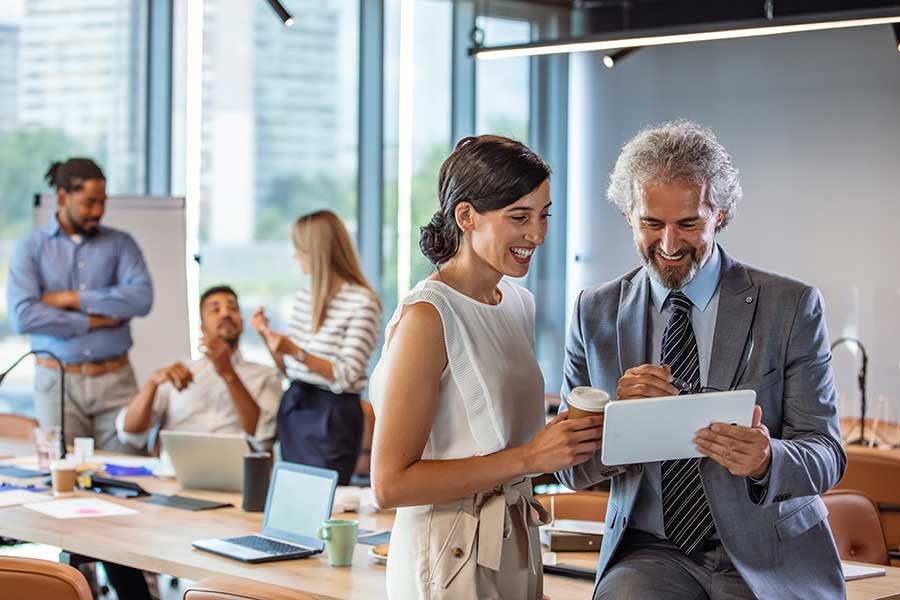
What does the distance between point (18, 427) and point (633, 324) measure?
3761mm

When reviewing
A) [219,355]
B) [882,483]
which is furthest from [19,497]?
[882,483]

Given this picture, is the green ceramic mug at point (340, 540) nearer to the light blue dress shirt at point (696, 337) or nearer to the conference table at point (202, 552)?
the conference table at point (202, 552)

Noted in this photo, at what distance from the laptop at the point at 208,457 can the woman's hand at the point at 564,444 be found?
1842mm

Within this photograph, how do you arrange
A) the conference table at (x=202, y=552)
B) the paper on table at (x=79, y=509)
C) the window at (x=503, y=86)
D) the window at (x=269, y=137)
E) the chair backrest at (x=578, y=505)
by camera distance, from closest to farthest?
the conference table at (x=202, y=552), the chair backrest at (x=578, y=505), the paper on table at (x=79, y=509), the window at (x=269, y=137), the window at (x=503, y=86)

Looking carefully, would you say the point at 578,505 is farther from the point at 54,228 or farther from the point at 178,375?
the point at 54,228

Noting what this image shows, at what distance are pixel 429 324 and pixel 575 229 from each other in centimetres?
600

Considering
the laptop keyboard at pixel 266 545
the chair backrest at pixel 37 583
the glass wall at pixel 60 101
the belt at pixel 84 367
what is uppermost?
the glass wall at pixel 60 101

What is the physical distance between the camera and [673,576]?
2428 millimetres

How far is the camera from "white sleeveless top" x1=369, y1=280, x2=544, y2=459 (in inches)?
93.2

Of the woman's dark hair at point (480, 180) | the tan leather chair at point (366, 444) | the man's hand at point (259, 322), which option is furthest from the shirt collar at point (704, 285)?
the tan leather chair at point (366, 444)

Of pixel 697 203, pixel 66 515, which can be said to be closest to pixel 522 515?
pixel 697 203

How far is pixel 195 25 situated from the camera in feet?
23.5

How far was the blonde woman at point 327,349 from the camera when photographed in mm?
4992

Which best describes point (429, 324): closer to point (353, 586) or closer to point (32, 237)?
point (353, 586)
